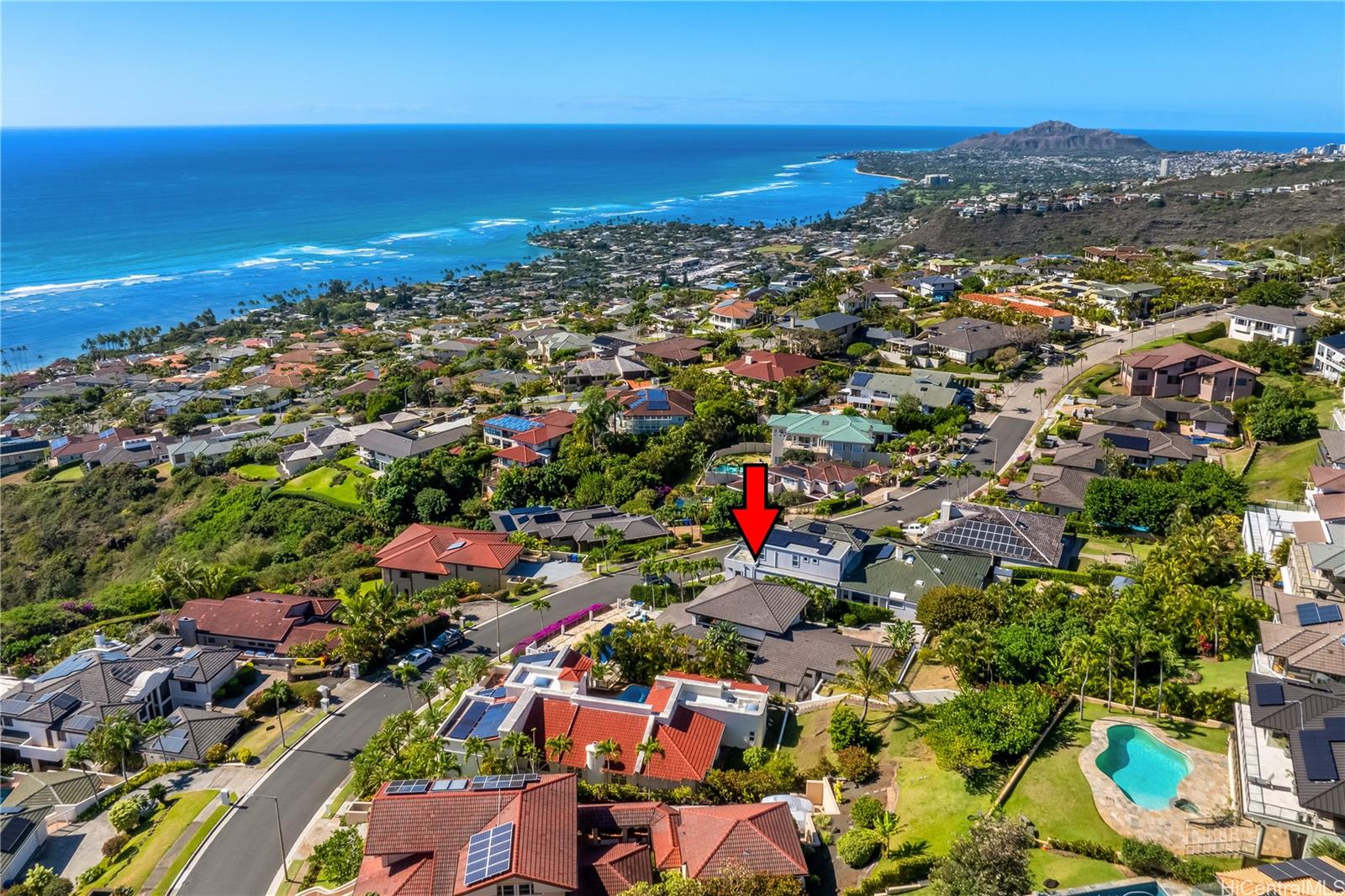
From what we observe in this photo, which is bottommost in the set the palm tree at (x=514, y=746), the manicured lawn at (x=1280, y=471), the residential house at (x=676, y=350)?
the palm tree at (x=514, y=746)

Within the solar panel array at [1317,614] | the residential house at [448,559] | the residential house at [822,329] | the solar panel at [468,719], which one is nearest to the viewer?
the solar panel at [468,719]

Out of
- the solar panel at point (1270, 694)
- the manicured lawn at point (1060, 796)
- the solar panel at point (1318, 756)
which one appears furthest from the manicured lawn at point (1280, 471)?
the manicured lawn at point (1060, 796)

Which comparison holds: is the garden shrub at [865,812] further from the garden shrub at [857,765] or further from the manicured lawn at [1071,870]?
the manicured lawn at [1071,870]

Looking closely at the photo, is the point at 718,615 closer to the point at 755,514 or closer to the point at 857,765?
the point at 755,514

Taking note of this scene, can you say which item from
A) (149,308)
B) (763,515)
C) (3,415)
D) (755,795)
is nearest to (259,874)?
(755,795)

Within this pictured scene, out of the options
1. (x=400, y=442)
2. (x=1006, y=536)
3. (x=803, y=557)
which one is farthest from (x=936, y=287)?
(x=803, y=557)

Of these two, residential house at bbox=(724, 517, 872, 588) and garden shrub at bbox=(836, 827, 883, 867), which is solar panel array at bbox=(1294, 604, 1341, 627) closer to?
residential house at bbox=(724, 517, 872, 588)

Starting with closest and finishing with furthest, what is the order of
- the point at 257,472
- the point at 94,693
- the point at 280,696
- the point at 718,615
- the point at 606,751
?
the point at 606,751 → the point at 280,696 → the point at 94,693 → the point at 718,615 → the point at 257,472
